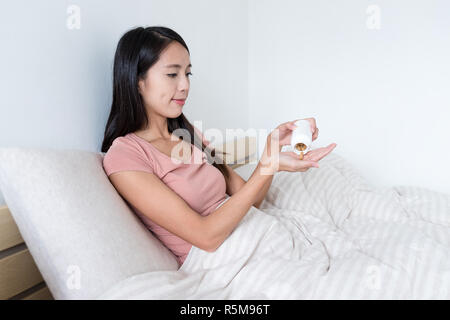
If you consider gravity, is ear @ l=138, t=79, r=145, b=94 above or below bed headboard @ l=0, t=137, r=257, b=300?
above

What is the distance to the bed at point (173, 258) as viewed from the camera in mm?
707

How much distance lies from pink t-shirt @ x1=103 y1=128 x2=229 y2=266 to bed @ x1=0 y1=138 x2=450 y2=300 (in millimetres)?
38

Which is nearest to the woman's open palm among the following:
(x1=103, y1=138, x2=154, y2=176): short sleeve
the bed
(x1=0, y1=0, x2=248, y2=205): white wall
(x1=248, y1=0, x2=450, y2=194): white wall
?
the bed

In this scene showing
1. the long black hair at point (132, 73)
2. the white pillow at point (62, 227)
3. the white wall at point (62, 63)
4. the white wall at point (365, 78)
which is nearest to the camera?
the white pillow at point (62, 227)

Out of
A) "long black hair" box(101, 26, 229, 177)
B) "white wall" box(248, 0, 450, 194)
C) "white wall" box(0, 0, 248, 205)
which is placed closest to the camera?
"white wall" box(0, 0, 248, 205)

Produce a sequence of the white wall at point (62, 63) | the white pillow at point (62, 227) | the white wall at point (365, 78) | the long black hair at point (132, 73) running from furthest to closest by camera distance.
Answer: the white wall at point (365, 78) < the long black hair at point (132, 73) < the white wall at point (62, 63) < the white pillow at point (62, 227)

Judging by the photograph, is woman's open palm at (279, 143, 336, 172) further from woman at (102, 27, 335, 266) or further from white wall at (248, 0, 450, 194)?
white wall at (248, 0, 450, 194)

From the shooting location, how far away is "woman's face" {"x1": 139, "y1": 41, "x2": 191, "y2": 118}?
1.01m

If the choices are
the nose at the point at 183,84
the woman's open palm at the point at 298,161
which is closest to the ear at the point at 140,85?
the nose at the point at 183,84

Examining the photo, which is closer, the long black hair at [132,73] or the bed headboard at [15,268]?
the bed headboard at [15,268]

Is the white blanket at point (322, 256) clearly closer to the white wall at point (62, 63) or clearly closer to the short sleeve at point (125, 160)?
the short sleeve at point (125, 160)

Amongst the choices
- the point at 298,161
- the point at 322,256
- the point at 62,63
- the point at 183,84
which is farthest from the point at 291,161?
the point at 62,63
